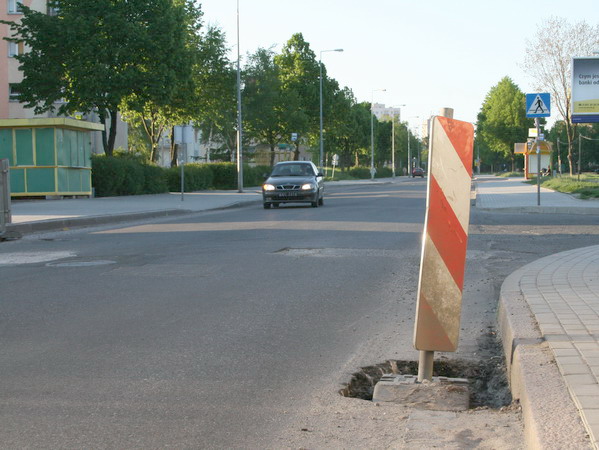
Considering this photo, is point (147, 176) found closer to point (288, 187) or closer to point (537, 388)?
point (288, 187)

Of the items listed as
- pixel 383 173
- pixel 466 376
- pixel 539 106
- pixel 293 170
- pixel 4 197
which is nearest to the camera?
pixel 466 376

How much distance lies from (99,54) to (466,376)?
3499 centimetres

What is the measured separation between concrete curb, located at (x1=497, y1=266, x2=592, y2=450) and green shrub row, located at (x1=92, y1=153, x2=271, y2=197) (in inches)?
1139

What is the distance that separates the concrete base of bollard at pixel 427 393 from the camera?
4.60m

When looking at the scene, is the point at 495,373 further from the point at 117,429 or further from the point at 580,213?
the point at 580,213

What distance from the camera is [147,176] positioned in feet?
129

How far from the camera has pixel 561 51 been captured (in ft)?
181

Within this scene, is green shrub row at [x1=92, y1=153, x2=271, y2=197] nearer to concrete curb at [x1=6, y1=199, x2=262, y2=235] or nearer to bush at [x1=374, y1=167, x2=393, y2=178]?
concrete curb at [x1=6, y1=199, x2=262, y2=235]

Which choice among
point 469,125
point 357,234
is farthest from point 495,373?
point 357,234

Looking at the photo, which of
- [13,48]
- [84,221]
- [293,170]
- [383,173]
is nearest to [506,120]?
[383,173]

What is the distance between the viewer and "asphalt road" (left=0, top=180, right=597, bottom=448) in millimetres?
4199

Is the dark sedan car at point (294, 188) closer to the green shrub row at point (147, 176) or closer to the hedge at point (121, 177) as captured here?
the green shrub row at point (147, 176)

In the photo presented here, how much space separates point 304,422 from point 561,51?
5519cm

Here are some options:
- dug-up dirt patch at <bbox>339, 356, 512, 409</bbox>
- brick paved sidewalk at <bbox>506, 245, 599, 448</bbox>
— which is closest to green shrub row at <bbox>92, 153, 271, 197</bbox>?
brick paved sidewalk at <bbox>506, 245, 599, 448</bbox>
